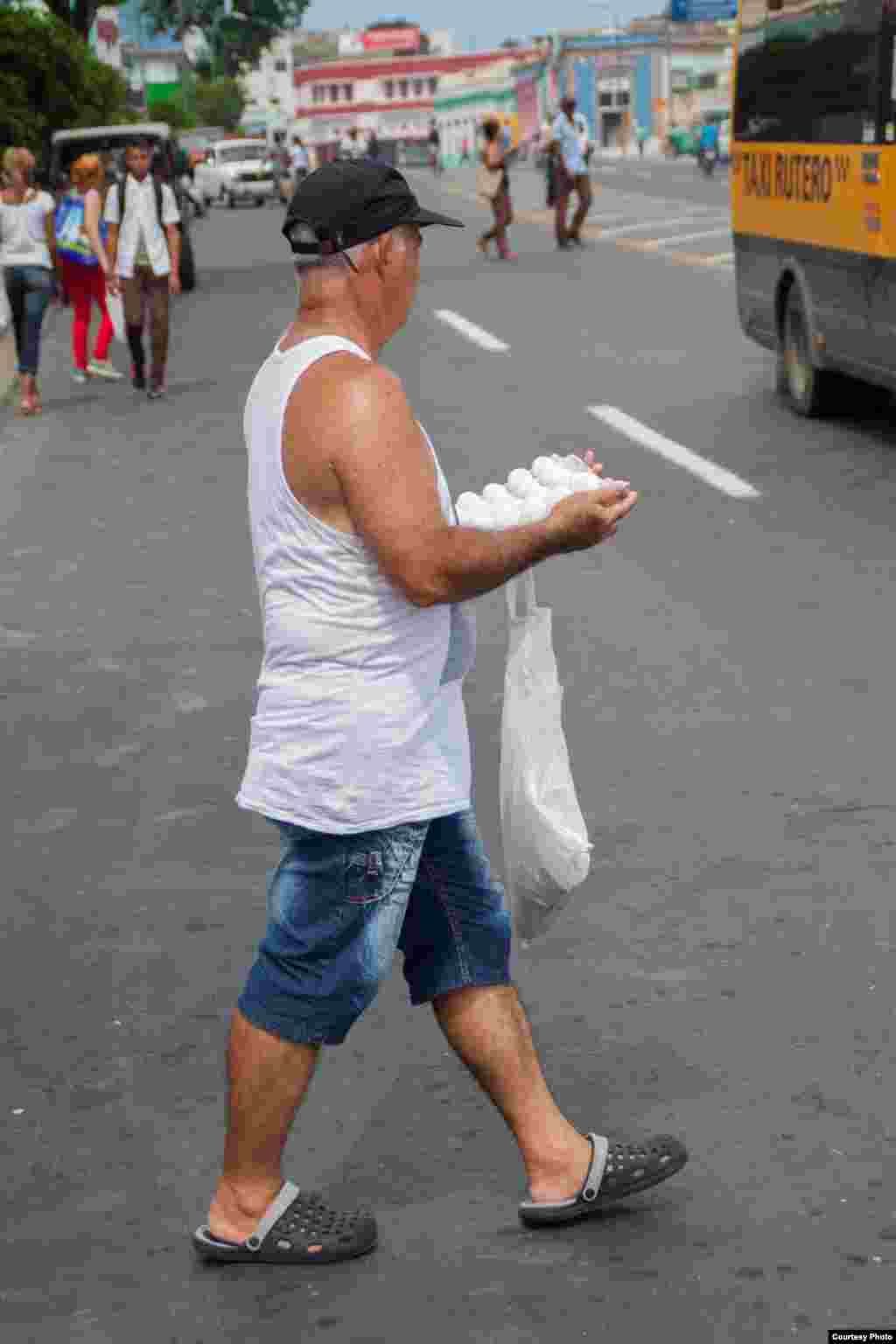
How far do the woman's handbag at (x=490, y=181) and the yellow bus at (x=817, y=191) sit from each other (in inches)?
593

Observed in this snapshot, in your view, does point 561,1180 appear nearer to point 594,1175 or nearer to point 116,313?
point 594,1175

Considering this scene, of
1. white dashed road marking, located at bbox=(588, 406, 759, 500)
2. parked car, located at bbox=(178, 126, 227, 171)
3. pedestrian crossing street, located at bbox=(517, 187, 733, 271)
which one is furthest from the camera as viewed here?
parked car, located at bbox=(178, 126, 227, 171)

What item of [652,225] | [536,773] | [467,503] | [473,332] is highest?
[467,503]

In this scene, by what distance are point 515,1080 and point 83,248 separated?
14563mm

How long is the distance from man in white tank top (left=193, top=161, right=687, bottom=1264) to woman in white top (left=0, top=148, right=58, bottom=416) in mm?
12812

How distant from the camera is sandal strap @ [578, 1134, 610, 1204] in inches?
156

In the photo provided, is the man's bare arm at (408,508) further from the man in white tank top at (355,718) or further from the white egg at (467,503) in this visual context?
the white egg at (467,503)

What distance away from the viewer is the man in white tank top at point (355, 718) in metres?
3.62

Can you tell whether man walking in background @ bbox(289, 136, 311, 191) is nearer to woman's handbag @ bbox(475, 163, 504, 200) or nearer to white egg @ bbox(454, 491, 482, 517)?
woman's handbag @ bbox(475, 163, 504, 200)

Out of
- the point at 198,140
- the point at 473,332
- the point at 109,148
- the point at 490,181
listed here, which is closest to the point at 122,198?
the point at 473,332

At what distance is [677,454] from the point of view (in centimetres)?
1334

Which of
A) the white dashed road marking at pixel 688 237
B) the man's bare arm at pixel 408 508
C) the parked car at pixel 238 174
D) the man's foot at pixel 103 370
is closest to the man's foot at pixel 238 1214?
the man's bare arm at pixel 408 508

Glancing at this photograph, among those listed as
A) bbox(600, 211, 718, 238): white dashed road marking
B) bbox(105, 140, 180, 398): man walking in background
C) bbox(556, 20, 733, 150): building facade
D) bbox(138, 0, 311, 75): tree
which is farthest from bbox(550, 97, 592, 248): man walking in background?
bbox(556, 20, 733, 150): building facade

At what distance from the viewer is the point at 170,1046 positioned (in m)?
4.90
